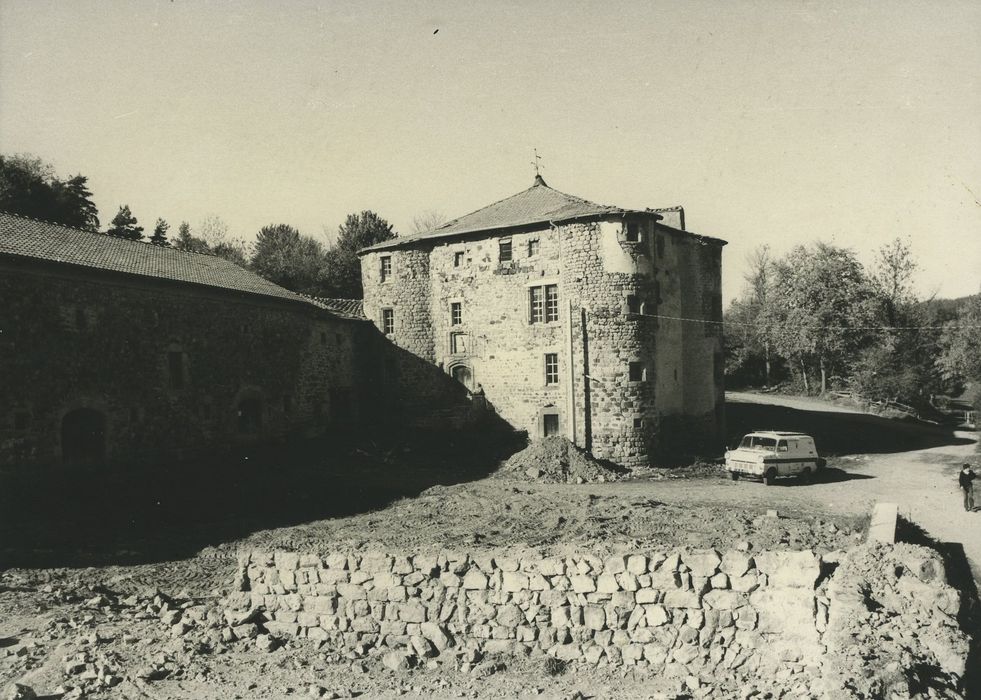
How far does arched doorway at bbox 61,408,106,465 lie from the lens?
19609 mm

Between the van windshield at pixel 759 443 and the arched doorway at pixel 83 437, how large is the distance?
71.2 feet

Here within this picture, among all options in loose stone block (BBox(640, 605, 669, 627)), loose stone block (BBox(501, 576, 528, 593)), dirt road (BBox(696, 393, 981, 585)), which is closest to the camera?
loose stone block (BBox(640, 605, 669, 627))

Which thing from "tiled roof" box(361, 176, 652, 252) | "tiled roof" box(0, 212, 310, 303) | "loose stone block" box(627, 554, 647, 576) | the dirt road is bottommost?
the dirt road

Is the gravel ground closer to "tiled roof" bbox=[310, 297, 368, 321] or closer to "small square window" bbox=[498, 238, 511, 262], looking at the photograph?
"tiled roof" bbox=[310, 297, 368, 321]

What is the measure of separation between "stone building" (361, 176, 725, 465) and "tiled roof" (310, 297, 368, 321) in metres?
0.76

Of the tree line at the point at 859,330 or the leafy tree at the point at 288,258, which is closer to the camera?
the tree line at the point at 859,330

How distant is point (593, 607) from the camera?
30.8 ft

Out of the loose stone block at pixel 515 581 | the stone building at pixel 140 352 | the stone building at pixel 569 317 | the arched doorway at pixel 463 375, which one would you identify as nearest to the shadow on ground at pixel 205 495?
the stone building at pixel 140 352

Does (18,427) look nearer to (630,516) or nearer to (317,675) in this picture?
(317,675)

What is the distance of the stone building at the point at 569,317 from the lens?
26.1 metres

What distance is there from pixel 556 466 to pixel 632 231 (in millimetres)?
9881

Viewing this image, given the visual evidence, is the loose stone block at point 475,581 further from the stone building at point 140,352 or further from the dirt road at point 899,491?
the stone building at point 140,352

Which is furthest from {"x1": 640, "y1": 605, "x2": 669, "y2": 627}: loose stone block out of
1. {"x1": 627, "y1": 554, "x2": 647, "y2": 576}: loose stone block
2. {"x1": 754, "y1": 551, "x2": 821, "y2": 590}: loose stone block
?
{"x1": 754, "y1": 551, "x2": 821, "y2": 590}: loose stone block

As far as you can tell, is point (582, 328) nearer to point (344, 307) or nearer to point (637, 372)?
point (637, 372)
